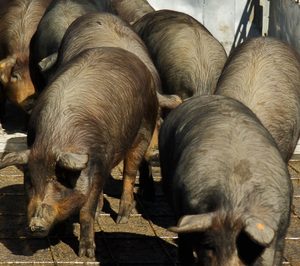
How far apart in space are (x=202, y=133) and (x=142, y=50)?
3.00 meters

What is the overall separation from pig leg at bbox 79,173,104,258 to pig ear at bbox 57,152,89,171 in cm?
46

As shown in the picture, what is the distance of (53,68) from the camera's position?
40.5 ft

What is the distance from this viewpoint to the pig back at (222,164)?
25.2 feet

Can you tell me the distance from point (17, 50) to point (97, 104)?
4424 millimetres

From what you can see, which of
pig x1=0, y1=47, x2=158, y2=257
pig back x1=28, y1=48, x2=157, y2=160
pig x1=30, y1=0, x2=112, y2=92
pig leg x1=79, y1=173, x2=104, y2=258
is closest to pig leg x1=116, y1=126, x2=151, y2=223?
pig x1=0, y1=47, x2=158, y2=257

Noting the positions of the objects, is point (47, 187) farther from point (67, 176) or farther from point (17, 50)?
point (17, 50)

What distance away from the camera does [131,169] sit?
35.1 feet

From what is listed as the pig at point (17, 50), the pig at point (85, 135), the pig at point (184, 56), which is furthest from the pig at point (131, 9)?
the pig at point (85, 135)

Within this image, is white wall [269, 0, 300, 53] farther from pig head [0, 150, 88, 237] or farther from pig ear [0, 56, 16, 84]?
pig head [0, 150, 88, 237]

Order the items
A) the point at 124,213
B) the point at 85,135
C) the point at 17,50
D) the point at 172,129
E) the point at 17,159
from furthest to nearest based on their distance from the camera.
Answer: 1. the point at 17,50
2. the point at 124,213
3. the point at 85,135
4. the point at 172,129
5. the point at 17,159

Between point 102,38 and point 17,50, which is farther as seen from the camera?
point 17,50

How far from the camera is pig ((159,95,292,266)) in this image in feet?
24.4

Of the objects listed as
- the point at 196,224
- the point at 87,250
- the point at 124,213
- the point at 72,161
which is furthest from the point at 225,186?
the point at 124,213

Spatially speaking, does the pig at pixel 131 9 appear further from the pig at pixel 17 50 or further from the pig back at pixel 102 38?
the pig back at pixel 102 38
